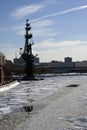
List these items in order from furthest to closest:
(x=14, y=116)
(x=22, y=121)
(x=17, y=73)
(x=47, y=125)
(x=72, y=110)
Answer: (x=17, y=73)
(x=72, y=110)
(x=14, y=116)
(x=22, y=121)
(x=47, y=125)

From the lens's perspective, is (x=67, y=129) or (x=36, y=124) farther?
(x=36, y=124)

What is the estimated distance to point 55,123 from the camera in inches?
674

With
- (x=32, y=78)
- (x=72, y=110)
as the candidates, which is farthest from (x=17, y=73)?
(x=72, y=110)

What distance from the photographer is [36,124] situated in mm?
17047

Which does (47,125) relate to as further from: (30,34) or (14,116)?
(30,34)

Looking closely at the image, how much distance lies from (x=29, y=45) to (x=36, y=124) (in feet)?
238

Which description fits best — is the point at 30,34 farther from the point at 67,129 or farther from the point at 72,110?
the point at 67,129

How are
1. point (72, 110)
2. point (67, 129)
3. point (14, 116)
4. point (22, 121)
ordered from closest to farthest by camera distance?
point (67, 129), point (22, 121), point (14, 116), point (72, 110)

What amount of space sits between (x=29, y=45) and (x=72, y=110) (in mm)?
67441

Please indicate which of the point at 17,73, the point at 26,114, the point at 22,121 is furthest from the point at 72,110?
Result: the point at 17,73

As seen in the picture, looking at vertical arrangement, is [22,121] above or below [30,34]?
below

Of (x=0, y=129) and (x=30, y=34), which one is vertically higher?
(x=30, y=34)

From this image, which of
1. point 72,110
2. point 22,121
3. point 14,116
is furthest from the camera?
point 72,110

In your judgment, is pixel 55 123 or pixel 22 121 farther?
pixel 22 121
